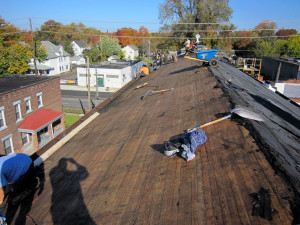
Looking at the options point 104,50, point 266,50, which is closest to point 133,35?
point 104,50

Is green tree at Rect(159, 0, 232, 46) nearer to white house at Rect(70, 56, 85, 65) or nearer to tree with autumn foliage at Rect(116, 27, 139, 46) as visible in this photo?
white house at Rect(70, 56, 85, 65)

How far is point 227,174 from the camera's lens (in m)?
4.53

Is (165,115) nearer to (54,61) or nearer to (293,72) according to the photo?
A: (293,72)

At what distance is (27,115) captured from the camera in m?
18.7

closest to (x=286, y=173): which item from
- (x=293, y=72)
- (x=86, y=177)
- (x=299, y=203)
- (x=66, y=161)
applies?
(x=299, y=203)

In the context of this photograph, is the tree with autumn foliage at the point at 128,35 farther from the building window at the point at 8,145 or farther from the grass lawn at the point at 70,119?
the building window at the point at 8,145

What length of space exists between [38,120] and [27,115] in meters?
0.96

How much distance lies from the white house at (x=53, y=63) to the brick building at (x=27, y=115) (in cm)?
2638

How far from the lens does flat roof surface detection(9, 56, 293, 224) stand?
12.9 ft

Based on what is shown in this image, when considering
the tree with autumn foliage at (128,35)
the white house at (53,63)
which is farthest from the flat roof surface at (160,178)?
the tree with autumn foliage at (128,35)

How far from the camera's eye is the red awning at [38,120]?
1764 cm

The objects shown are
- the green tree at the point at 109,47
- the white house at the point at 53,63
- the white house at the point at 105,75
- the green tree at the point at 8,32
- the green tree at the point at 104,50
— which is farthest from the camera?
the green tree at the point at 109,47

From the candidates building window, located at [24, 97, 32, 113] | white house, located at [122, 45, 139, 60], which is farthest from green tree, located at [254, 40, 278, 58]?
building window, located at [24, 97, 32, 113]

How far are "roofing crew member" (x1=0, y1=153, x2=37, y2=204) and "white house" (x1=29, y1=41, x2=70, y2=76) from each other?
1711 inches
